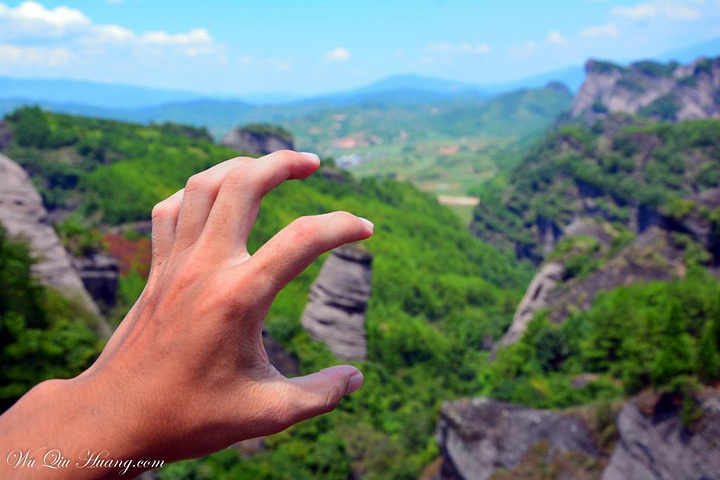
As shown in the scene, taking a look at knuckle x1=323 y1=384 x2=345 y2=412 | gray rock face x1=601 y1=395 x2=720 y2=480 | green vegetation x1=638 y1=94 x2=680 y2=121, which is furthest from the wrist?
green vegetation x1=638 y1=94 x2=680 y2=121

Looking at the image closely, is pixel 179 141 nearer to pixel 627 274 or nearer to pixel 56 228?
pixel 56 228

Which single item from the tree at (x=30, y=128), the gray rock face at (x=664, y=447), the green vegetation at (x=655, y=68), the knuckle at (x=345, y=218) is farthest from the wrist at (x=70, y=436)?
the green vegetation at (x=655, y=68)

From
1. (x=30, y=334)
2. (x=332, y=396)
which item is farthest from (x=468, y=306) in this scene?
(x=332, y=396)

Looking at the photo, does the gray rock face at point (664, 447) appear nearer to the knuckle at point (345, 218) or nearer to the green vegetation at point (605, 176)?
the knuckle at point (345, 218)

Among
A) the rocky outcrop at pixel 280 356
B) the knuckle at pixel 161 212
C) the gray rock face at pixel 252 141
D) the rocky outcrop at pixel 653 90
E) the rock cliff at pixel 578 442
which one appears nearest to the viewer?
the knuckle at pixel 161 212

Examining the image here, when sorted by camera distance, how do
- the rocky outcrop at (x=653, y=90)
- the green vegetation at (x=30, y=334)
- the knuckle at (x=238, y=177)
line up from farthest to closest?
the rocky outcrop at (x=653, y=90) < the green vegetation at (x=30, y=334) < the knuckle at (x=238, y=177)

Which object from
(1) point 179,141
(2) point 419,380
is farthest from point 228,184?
(1) point 179,141

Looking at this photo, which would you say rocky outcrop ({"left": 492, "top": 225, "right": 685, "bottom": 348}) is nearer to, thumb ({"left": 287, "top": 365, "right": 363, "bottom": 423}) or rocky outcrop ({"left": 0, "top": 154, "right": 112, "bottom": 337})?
rocky outcrop ({"left": 0, "top": 154, "right": 112, "bottom": 337})
